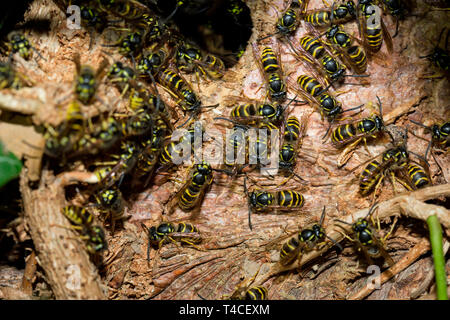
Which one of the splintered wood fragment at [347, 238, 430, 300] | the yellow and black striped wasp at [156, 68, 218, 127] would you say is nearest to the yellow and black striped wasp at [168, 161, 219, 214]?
the yellow and black striped wasp at [156, 68, 218, 127]

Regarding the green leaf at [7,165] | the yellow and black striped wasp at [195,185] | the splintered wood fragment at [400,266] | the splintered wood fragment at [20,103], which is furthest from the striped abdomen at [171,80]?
the splintered wood fragment at [400,266]

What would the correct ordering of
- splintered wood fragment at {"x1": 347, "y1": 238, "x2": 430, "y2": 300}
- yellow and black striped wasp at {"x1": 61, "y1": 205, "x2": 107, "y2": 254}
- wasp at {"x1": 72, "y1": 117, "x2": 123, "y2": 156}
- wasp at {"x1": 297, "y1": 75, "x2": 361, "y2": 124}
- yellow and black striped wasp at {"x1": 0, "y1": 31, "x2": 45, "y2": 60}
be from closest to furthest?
wasp at {"x1": 72, "y1": 117, "x2": 123, "y2": 156}, yellow and black striped wasp at {"x1": 61, "y1": 205, "x2": 107, "y2": 254}, yellow and black striped wasp at {"x1": 0, "y1": 31, "x2": 45, "y2": 60}, splintered wood fragment at {"x1": 347, "y1": 238, "x2": 430, "y2": 300}, wasp at {"x1": 297, "y1": 75, "x2": 361, "y2": 124}

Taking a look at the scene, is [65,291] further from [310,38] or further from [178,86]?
[310,38]

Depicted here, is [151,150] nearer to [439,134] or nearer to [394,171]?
[394,171]

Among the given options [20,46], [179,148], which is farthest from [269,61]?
[20,46]

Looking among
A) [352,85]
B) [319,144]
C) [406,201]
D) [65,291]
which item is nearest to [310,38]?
[352,85]

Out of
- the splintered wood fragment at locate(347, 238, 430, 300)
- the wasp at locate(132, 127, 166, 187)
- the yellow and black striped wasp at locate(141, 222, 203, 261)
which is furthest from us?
the yellow and black striped wasp at locate(141, 222, 203, 261)

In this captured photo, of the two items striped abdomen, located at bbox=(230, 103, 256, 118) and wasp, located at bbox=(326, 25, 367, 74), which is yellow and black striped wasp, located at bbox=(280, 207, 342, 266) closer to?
striped abdomen, located at bbox=(230, 103, 256, 118)
